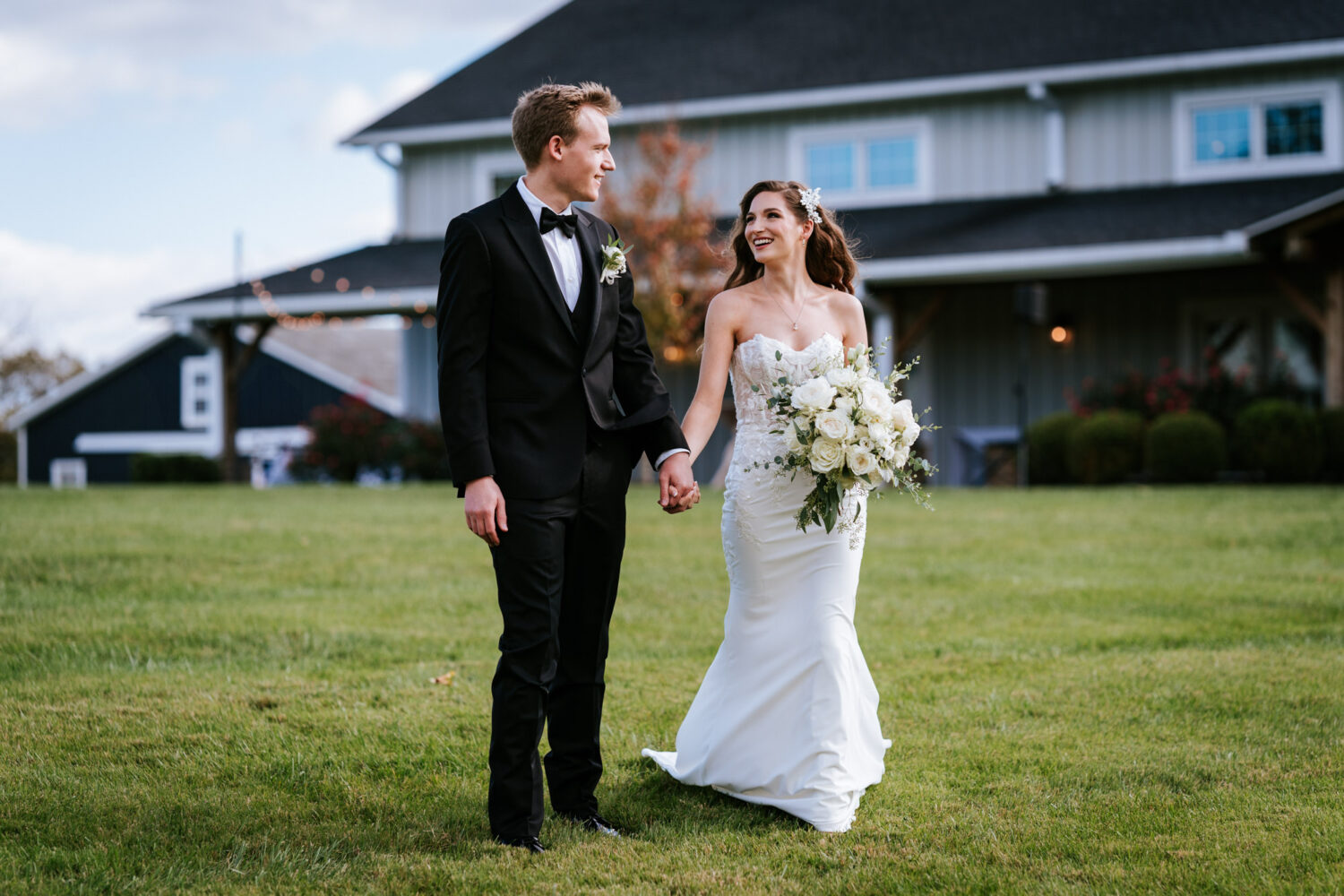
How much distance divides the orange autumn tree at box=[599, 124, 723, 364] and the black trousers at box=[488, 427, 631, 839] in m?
13.5

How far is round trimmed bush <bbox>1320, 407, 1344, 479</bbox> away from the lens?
14.4 metres

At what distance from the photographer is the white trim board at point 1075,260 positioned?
50.8 ft

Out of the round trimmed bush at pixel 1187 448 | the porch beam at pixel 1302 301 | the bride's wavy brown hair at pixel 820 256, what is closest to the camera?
the bride's wavy brown hair at pixel 820 256

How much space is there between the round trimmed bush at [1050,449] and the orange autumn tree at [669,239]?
463 centimetres

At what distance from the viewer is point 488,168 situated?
21234 mm

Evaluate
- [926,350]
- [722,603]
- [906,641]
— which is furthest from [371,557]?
[926,350]

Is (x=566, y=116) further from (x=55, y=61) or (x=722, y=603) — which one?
(x=55, y=61)

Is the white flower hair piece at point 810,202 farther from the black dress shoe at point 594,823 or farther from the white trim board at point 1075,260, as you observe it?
the white trim board at point 1075,260

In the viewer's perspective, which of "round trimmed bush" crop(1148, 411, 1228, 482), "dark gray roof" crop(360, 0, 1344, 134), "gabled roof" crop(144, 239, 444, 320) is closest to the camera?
"round trimmed bush" crop(1148, 411, 1228, 482)

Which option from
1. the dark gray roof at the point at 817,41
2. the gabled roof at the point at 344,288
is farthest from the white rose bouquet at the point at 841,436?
the dark gray roof at the point at 817,41

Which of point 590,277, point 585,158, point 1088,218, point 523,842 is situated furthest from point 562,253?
point 1088,218

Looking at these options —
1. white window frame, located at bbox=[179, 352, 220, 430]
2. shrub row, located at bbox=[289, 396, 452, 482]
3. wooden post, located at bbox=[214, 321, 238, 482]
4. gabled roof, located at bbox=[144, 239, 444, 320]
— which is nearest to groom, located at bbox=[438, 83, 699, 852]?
gabled roof, located at bbox=[144, 239, 444, 320]

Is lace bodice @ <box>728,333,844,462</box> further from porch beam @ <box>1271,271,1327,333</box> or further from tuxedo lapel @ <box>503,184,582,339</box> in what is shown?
porch beam @ <box>1271,271,1327,333</box>

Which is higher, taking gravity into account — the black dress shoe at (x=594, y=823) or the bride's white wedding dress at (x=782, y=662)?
the bride's white wedding dress at (x=782, y=662)
